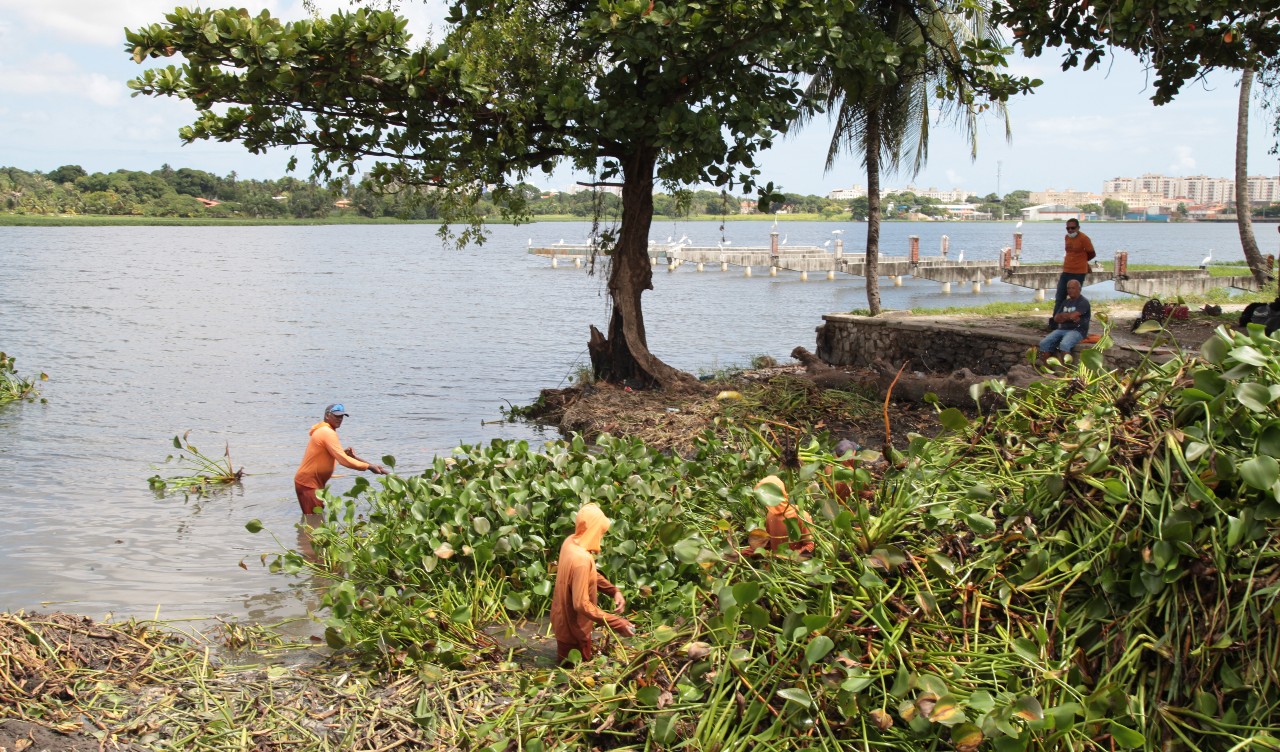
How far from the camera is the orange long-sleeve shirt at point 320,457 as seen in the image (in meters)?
9.66

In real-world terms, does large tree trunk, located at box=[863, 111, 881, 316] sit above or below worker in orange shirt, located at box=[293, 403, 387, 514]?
above

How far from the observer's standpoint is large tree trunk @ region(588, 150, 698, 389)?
48.2 ft

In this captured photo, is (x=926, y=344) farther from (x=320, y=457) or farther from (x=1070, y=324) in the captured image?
(x=320, y=457)

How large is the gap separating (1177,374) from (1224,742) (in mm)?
1511

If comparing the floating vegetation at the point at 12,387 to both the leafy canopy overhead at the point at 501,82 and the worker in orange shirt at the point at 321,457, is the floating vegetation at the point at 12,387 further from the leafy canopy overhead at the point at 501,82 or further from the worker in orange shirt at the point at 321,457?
the worker in orange shirt at the point at 321,457

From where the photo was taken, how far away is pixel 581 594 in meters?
5.11

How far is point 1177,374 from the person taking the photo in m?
4.25

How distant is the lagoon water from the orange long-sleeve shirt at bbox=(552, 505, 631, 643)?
3116 millimetres

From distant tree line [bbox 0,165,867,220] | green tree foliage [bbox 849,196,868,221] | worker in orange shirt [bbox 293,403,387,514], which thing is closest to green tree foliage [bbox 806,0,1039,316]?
worker in orange shirt [bbox 293,403,387,514]

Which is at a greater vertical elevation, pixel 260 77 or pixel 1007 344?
pixel 260 77

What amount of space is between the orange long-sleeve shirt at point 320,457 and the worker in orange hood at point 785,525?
17.4 ft

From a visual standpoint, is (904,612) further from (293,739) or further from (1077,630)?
(293,739)

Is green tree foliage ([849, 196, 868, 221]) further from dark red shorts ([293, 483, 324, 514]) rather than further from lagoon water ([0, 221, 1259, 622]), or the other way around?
dark red shorts ([293, 483, 324, 514])

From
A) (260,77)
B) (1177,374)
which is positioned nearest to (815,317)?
(260,77)
